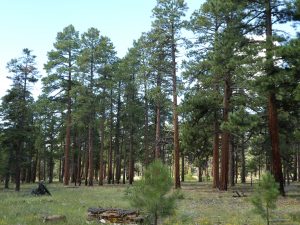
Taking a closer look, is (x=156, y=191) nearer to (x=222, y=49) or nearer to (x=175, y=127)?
(x=222, y=49)

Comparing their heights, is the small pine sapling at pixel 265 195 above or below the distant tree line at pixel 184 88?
below

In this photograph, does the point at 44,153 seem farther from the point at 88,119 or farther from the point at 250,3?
the point at 250,3

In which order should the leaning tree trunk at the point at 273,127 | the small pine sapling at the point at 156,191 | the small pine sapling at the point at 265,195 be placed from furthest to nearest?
1. the leaning tree trunk at the point at 273,127
2. the small pine sapling at the point at 265,195
3. the small pine sapling at the point at 156,191

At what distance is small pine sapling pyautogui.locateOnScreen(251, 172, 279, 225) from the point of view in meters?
10.8

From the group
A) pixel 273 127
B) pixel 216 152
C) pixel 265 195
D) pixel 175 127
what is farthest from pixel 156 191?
pixel 216 152

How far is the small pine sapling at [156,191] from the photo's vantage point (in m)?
8.45

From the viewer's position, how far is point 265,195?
10789 millimetres

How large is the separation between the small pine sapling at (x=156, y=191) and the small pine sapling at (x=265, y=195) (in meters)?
3.33

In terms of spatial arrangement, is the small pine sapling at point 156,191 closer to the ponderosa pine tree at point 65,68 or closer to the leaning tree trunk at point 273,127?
the leaning tree trunk at point 273,127

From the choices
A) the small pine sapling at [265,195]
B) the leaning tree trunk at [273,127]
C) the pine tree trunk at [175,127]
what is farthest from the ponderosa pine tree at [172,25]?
the small pine sapling at [265,195]

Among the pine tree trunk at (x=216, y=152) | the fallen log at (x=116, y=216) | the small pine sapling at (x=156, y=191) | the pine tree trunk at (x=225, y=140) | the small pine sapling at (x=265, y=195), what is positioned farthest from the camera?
the pine tree trunk at (x=216, y=152)

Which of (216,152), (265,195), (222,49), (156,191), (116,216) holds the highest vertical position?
(222,49)

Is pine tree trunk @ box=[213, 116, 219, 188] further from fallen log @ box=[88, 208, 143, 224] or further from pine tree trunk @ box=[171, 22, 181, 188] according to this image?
fallen log @ box=[88, 208, 143, 224]

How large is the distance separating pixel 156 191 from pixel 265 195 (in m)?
3.97
